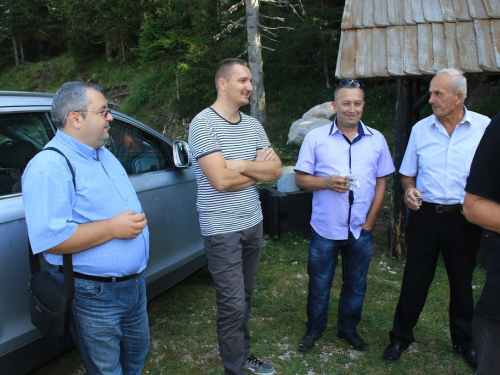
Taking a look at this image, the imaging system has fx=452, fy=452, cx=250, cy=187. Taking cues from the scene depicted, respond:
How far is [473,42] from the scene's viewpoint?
4004mm

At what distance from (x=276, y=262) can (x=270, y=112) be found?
11364 millimetres

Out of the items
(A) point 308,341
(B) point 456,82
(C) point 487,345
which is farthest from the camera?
(A) point 308,341

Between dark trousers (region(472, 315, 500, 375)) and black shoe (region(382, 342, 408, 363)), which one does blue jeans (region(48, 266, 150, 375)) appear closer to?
dark trousers (region(472, 315, 500, 375))

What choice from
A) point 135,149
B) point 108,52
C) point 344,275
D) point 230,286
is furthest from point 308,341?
point 108,52

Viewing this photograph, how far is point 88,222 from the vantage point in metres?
2.01

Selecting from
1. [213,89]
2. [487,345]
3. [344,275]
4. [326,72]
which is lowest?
[344,275]

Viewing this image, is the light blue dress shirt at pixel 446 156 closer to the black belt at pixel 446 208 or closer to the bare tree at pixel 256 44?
the black belt at pixel 446 208

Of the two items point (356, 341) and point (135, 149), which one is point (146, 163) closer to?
point (135, 149)

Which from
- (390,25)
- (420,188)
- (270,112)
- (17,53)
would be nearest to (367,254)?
(420,188)

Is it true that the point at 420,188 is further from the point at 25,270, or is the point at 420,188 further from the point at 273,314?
the point at 25,270

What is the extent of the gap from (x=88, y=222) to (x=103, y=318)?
0.45 m

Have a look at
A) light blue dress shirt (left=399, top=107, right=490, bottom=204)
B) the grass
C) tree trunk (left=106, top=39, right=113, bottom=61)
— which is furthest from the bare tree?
tree trunk (left=106, top=39, right=113, bottom=61)

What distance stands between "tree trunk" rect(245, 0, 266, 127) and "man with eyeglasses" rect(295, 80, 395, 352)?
10099 mm

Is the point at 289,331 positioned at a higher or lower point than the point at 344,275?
lower
